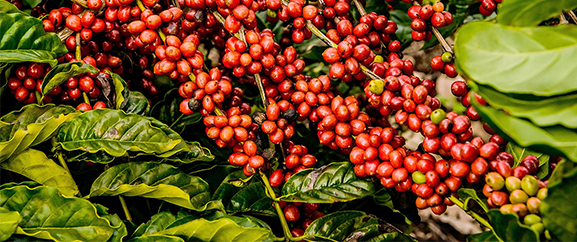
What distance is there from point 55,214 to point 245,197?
0.38 metres

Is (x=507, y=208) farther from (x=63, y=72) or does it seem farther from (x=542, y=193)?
(x=63, y=72)

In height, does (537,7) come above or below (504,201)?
above

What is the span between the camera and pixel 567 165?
1.90ft

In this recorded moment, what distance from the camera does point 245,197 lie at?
37.2 inches

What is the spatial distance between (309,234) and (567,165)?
492 mm

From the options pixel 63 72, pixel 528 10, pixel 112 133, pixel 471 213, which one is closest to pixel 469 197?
pixel 471 213

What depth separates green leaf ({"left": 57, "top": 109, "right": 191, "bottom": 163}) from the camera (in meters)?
0.83

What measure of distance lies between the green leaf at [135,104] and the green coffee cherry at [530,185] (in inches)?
30.6

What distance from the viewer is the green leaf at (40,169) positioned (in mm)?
814

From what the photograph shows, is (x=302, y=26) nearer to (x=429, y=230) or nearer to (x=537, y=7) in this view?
(x=537, y=7)

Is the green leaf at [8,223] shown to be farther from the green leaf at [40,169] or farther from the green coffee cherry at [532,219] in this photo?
the green coffee cherry at [532,219]

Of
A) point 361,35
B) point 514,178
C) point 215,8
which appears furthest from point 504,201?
point 215,8

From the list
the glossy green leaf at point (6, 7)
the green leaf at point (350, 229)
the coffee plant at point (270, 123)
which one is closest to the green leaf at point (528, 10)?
the coffee plant at point (270, 123)

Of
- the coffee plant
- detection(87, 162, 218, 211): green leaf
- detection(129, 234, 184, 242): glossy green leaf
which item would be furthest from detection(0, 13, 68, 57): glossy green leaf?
detection(129, 234, 184, 242): glossy green leaf
